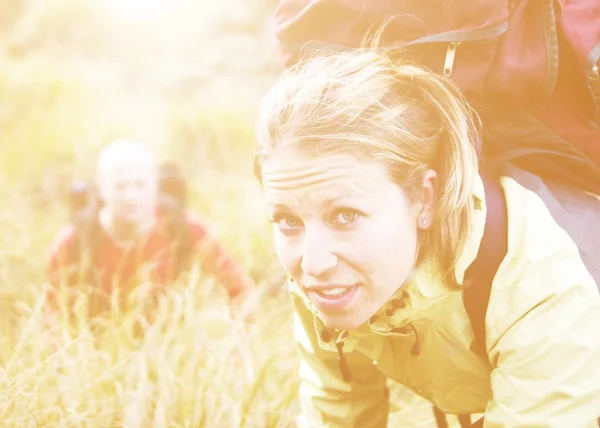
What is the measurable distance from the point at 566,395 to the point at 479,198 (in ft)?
1.20

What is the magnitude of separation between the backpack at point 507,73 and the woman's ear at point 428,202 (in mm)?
103

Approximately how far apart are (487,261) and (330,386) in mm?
498

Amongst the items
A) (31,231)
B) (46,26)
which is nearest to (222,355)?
(31,231)

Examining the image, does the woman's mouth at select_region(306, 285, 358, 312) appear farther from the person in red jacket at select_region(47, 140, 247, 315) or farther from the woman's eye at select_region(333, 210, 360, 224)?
the person in red jacket at select_region(47, 140, 247, 315)

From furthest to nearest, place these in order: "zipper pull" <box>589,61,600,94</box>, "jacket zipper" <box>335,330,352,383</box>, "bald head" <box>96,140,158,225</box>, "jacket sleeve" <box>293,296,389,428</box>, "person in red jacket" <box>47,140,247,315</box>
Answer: "bald head" <box>96,140,158,225</box>, "person in red jacket" <box>47,140,247,315</box>, "jacket sleeve" <box>293,296,389,428</box>, "jacket zipper" <box>335,330,352,383</box>, "zipper pull" <box>589,61,600,94</box>

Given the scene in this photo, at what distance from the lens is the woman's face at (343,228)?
1.21 metres

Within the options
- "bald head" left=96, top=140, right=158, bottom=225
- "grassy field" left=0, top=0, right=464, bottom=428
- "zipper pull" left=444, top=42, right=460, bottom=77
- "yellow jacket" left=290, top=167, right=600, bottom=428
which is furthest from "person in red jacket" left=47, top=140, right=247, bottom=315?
"zipper pull" left=444, top=42, right=460, bottom=77

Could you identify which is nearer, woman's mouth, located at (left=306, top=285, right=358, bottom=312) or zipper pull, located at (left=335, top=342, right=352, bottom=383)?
woman's mouth, located at (left=306, top=285, right=358, bottom=312)

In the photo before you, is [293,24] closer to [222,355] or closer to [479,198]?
[479,198]

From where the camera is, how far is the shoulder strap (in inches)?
50.6

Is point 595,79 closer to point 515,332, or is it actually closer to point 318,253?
point 515,332

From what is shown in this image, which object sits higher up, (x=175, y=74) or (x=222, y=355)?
(x=175, y=74)

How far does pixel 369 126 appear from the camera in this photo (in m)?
1.23

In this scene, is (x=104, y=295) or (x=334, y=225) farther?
(x=104, y=295)
